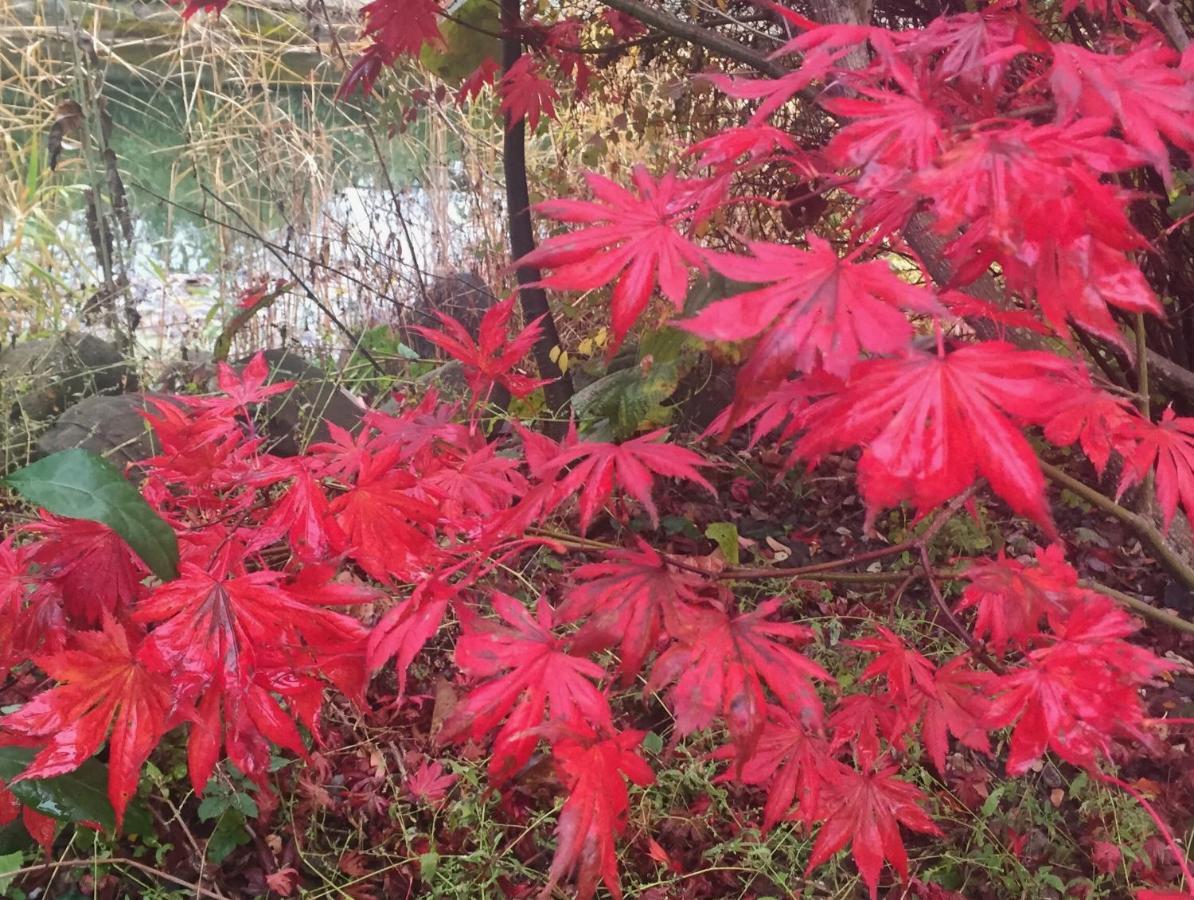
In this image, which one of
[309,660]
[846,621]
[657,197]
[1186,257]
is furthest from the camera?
[1186,257]

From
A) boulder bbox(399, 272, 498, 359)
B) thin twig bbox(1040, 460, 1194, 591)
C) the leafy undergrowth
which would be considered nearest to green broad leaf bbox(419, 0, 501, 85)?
boulder bbox(399, 272, 498, 359)

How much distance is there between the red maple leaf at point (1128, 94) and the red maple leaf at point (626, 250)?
265 millimetres

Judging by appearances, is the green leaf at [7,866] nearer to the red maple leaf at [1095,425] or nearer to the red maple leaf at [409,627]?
the red maple leaf at [409,627]

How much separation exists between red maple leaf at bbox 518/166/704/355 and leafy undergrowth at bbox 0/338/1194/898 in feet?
0.50

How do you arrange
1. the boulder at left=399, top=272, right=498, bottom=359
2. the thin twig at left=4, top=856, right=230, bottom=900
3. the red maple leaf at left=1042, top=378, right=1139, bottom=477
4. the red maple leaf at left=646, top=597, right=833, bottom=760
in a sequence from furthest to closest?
the boulder at left=399, top=272, right=498, bottom=359 < the thin twig at left=4, top=856, right=230, bottom=900 < the red maple leaf at left=1042, top=378, right=1139, bottom=477 < the red maple leaf at left=646, top=597, right=833, bottom=760

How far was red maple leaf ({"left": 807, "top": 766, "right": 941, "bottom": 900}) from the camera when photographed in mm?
939

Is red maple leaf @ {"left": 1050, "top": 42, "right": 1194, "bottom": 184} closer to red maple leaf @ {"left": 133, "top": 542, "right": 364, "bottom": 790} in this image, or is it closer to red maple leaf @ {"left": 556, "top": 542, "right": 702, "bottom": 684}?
red maple leaf @ {"left": 556, "top": 542, "right": 702, "bottom": 684}

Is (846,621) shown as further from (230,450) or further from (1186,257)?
(230,450)

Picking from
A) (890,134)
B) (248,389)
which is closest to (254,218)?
(248,389)

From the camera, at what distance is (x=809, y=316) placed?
0.54 m

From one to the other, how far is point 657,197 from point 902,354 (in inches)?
10.7

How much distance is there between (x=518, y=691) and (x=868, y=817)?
0.46m

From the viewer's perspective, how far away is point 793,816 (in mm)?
1134

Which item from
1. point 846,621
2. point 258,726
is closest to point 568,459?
point 258,726
